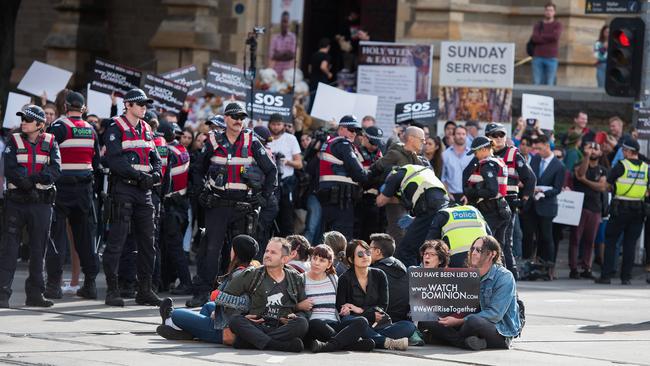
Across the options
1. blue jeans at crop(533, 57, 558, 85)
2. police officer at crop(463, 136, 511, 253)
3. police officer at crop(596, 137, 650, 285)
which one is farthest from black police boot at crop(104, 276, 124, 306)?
blue jeans at crop(533, 57, 558, 85)

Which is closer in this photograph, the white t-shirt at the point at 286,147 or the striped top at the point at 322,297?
the striped top at the point at 322,297

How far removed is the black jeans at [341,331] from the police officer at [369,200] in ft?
17.1

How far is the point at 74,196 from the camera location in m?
15.8

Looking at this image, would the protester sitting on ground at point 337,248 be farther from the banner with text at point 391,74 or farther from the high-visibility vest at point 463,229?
the banner with text at point 391,74

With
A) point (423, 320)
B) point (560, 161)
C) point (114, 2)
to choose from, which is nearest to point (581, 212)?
point (560, 161)

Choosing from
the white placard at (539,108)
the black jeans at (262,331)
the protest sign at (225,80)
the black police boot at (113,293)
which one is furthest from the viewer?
the white placard at (539,108)

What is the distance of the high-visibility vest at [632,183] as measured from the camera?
19938 mm

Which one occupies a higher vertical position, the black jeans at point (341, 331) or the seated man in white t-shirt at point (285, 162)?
the seated man in white t-shirt at point (285, 162)

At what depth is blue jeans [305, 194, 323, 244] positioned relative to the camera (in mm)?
19500

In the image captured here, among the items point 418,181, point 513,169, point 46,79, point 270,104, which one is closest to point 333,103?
point 270,104

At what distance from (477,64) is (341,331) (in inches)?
394

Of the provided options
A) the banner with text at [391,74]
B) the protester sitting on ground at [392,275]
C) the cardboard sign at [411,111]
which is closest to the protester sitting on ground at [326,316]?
the protester sitting on ground at [392,275]

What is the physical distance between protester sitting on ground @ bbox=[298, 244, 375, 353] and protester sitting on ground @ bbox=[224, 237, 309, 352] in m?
0.10

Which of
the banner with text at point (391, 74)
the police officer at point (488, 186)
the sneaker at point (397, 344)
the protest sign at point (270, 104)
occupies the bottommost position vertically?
the sneaker at point (397, 344)
